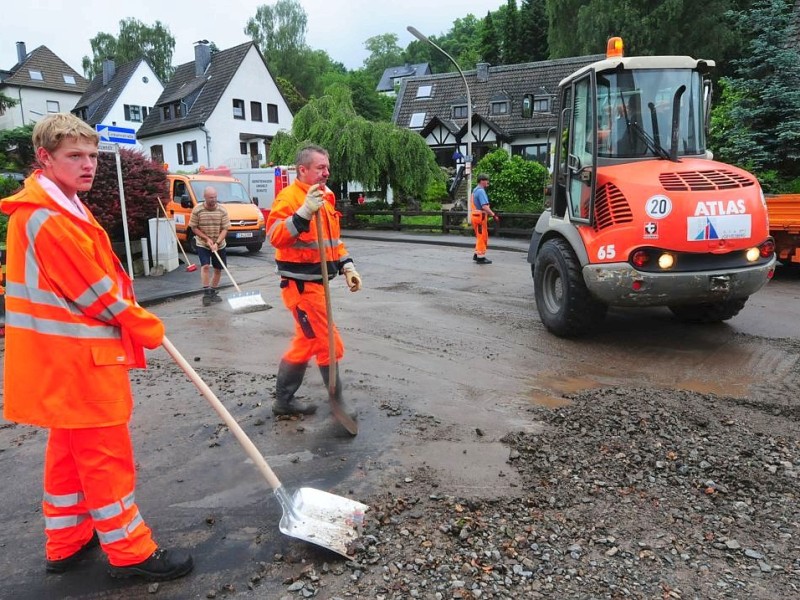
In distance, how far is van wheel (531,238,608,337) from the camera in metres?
6.48

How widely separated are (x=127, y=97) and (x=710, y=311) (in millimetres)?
48886

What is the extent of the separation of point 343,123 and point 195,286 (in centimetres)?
1600

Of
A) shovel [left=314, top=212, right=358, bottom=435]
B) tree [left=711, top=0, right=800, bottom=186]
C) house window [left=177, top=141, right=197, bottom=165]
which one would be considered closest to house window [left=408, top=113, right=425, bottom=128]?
house window [left=177, top=141, right=197, bottom=165]

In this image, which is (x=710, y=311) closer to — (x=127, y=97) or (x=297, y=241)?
(x=297, y=241)

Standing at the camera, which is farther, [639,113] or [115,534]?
[639,113]

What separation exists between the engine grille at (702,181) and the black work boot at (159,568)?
501cm

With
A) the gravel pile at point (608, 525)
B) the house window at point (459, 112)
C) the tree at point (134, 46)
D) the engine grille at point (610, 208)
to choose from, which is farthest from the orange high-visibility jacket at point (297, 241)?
the tree at point (134, 46)

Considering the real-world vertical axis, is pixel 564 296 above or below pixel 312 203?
below

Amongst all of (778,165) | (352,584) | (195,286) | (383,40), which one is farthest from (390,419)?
(383,40)

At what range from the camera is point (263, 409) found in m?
4.83

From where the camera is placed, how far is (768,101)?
1389 centimetres

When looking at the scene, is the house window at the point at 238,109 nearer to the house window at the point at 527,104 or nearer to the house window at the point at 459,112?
the house window at the point at 459,112

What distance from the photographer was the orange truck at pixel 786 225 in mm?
9773

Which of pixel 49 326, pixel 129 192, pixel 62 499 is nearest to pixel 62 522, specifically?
pixel 62 499
